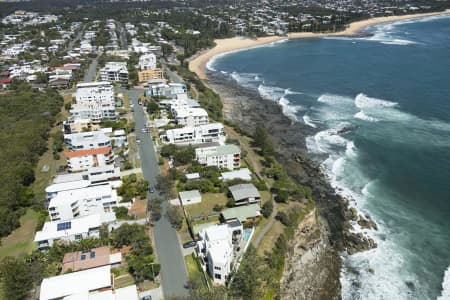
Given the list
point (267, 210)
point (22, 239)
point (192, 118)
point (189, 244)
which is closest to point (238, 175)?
point (267, 210)

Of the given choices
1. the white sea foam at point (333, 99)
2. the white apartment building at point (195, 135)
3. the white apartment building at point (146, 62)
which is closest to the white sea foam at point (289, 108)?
the white sea foam at point (333, 99)

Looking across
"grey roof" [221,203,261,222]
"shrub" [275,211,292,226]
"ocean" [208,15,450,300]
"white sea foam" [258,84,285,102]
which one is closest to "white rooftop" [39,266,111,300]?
"grey roof" [221,203,261,222]

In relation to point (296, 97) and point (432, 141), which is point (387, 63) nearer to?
point (296, 97)

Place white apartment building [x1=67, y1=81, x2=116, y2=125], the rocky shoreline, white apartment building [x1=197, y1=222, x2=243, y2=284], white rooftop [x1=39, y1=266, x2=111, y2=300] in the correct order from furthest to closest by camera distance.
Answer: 1. white apartment building [x1=67, y1=81, x2=116, y2=125]
2. the rocky shoreline
3. white apartment building [x1=197, y1=222, x2=243, y2=284]
4. white rooftop [x1=39, y1=266, x2=111, y2=300]

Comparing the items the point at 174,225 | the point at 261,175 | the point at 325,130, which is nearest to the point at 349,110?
the point at 325,130

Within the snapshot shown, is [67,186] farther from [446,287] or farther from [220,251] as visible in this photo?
[446,287]

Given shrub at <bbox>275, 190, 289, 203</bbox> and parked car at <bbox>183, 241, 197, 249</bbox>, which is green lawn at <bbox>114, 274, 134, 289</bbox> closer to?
parked car at <bbox>183, 241, 197, 249</bbox>
